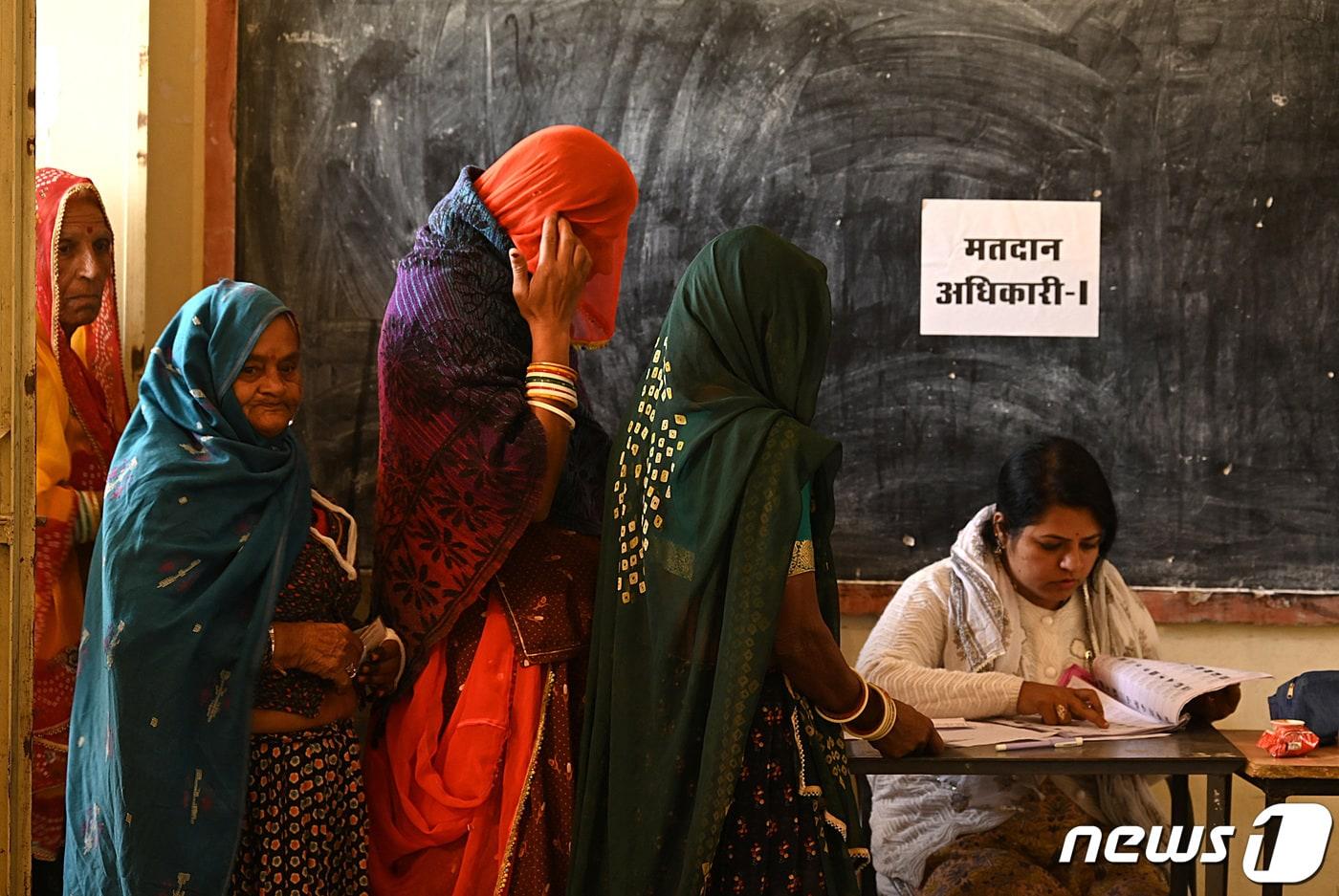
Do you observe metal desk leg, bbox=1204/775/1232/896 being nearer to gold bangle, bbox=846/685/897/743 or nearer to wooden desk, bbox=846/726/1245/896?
wooden desk, bbox=846/726/1245/896

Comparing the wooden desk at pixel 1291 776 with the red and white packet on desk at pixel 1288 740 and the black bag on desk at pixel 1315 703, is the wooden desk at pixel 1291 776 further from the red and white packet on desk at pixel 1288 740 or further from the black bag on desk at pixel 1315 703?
the black bag on desk at pixel 1315 703

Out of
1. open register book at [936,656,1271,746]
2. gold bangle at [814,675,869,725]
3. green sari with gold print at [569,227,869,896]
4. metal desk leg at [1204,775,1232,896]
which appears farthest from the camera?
open register book at [936,656,1271,746]

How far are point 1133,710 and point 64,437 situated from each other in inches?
85.5

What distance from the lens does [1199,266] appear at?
3.36 metres

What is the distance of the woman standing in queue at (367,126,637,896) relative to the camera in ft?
7.40

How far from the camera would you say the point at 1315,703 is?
8.37 feet

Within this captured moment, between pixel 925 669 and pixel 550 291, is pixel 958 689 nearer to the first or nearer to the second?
pixel 925 669

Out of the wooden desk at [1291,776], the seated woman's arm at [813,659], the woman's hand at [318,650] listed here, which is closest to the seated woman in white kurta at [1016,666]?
the wooden desk at [1291,776]

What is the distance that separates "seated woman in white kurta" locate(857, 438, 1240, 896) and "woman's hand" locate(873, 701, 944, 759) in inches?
12.3

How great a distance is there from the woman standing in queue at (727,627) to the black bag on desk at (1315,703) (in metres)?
0.97

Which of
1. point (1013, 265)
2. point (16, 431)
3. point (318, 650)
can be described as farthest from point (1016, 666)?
point (16, 431)

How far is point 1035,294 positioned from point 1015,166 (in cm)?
33

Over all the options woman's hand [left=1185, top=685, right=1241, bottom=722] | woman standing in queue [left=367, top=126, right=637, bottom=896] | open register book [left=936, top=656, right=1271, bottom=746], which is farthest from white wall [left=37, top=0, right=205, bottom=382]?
woman's hand [left=1185, top=685, right=1241, bottom=722]

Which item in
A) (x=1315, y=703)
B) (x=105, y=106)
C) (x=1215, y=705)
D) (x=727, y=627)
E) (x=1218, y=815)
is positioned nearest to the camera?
(x=727, y=627)
